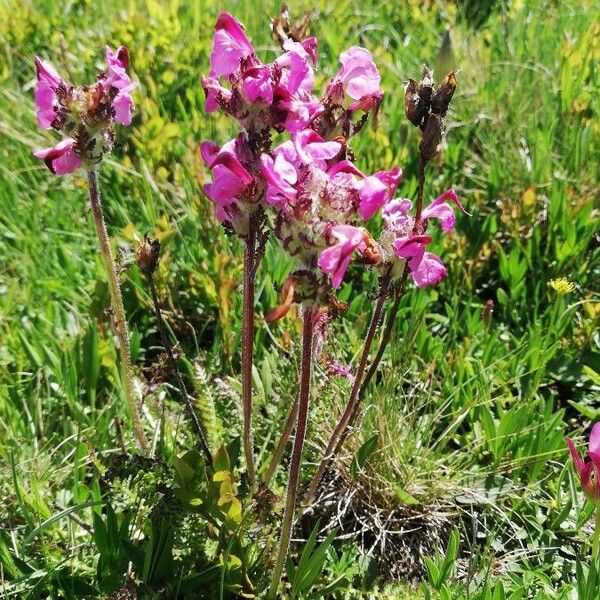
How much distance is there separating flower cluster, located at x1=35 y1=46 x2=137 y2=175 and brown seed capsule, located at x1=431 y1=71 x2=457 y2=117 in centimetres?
62

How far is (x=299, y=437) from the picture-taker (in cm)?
141

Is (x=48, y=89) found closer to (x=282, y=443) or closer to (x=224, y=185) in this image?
(x=224, y=185)

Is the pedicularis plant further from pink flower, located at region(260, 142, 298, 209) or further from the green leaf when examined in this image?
the green leaf

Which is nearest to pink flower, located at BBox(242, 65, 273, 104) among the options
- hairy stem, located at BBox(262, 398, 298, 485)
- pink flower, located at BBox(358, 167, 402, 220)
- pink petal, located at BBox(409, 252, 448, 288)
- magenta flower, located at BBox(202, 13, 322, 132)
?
magenta flower, located at BBox(202, 13, 322, 132)

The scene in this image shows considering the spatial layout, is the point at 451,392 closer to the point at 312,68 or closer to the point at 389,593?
the point at 389,593

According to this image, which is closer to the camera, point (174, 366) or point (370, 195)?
point (370, 195)

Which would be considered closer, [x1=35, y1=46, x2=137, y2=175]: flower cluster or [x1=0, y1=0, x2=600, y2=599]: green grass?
[x1=35, y1=46, x2=137, y2=175]: flower cluster

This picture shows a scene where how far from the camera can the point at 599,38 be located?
140 inches

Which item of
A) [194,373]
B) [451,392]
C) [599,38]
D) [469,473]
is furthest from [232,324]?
[599,38]

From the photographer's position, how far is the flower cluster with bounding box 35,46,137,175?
1518mm

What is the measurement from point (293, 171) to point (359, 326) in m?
1.15

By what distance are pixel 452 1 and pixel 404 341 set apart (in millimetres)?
2786

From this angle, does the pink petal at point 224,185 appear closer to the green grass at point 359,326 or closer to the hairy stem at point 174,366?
the hairy stem at point 174,366

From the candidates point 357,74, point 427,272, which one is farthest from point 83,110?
point 427,272
